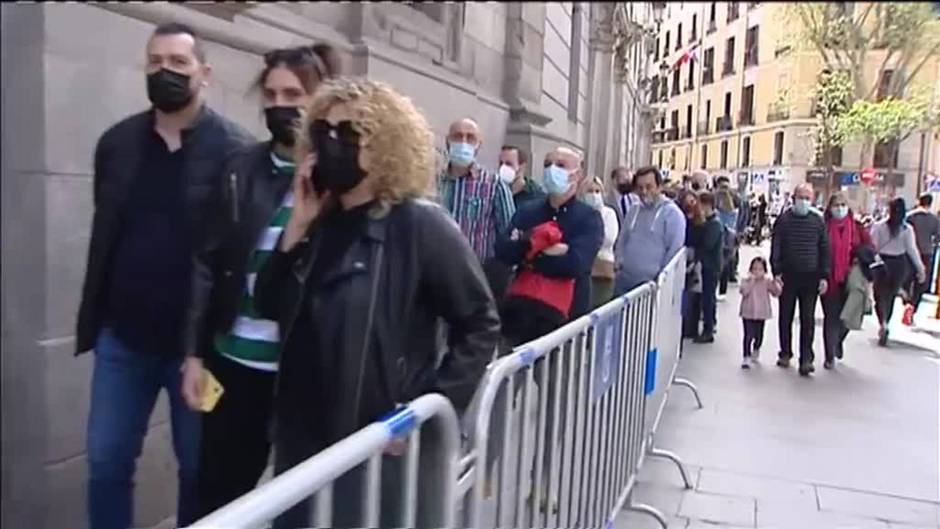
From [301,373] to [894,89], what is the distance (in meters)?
1.39

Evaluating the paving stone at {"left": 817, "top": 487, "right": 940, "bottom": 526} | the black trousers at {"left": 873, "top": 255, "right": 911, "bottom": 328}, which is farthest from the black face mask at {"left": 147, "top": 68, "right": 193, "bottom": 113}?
the black trousers at {"left": 873, "top": 255, "right": 911, "bottom": 328}

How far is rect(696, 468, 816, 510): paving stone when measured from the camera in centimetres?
499

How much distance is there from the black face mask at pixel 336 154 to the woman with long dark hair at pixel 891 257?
31.7 feet

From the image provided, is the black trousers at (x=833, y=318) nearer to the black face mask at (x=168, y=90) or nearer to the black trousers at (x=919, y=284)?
the black trousers at (x=919, y=284)

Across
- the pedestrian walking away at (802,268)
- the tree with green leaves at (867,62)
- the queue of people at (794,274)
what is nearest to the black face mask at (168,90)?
the tree with green leaves at (867,62)

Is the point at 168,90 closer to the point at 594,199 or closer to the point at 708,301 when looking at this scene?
the point at 594,199

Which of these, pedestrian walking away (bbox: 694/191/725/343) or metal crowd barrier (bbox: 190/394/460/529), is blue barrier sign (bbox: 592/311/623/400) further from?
pedestrian walking away (bbox: 694/191/725/343)

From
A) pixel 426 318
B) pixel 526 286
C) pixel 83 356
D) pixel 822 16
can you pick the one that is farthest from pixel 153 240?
pixel 526 286

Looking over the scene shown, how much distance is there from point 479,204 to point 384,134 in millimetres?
2956

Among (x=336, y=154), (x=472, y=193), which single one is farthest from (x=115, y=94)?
(x=472, y=193)

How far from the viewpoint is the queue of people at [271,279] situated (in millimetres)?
1990

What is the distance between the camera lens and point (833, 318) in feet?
28.2

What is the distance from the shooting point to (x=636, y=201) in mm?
7188

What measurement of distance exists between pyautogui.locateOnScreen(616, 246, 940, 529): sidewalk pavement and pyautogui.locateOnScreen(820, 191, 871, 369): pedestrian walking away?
319mm
